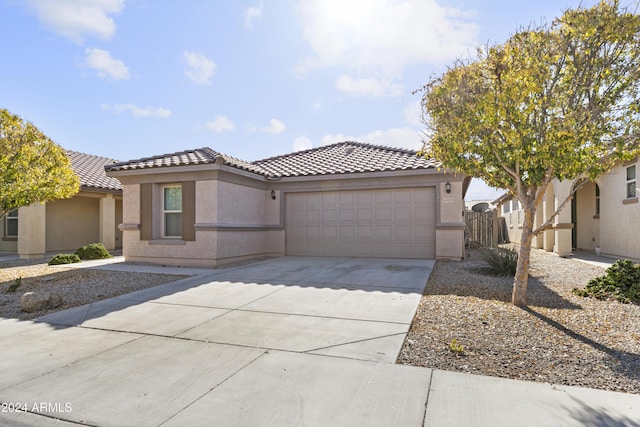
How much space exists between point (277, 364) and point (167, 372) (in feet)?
3.68

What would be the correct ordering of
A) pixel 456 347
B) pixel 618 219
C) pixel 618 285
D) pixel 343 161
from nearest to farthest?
pixel 456 347 < pixel 618 285 < pixel 618 219 < pixel 343 161

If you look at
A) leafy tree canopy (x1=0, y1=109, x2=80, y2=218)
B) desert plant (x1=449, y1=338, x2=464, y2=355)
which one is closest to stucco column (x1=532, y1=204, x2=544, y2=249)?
desert plant (x1=449, y1=338, x2=464, y2=355)

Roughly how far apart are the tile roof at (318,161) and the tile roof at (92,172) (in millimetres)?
4030

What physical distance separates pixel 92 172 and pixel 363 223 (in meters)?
13.5

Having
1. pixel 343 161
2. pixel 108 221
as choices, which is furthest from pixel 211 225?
pixel 108 221

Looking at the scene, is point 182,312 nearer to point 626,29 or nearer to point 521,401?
point 521,401

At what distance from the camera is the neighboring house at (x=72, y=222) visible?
14227mm

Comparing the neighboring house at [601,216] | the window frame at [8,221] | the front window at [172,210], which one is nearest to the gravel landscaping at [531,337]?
the neighboring house at [601,216]

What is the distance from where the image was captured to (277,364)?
389 cm

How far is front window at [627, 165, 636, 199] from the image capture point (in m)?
11.7

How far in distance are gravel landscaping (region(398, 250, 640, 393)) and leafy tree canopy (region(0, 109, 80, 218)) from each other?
10243mm

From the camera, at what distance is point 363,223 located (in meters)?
12.8

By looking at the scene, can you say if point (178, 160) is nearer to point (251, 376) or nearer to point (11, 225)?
point (251, 376)

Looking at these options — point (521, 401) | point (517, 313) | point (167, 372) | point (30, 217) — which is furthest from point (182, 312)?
point (30, 217)
